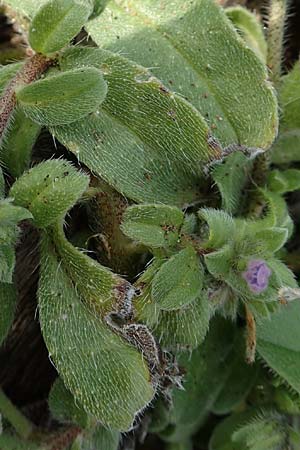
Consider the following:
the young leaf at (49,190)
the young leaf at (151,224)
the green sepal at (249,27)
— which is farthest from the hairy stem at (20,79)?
the green sepal at (249,27)

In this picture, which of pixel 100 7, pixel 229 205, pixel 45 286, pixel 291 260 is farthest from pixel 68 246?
pixel 291 260

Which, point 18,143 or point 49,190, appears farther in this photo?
point 18,143

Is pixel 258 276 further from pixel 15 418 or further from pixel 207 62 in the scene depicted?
pixel 15 418

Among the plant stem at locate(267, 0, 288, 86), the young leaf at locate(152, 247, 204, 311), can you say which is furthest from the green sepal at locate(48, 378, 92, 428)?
the plant stem at locate(267, 0, 288, 86)

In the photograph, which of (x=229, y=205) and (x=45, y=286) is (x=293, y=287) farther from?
(x=45, y=286)

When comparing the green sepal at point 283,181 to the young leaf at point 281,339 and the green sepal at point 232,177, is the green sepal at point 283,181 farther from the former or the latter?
the young leaf at point 281,339

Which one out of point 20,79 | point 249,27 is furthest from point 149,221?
point 249,27

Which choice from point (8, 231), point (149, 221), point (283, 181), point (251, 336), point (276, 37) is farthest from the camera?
point (276, 37)
